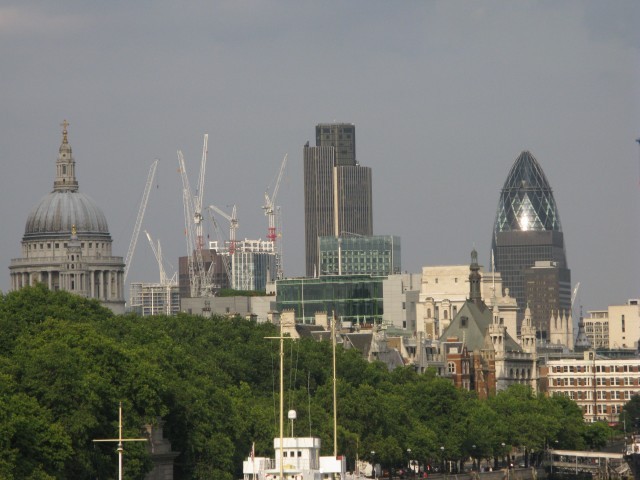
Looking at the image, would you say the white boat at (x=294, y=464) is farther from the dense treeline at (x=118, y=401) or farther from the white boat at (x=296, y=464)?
the dense treeline at (x=118, y=401)

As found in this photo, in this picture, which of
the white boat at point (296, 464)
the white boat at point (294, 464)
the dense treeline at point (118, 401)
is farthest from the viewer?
the white boat at point (296, 464)

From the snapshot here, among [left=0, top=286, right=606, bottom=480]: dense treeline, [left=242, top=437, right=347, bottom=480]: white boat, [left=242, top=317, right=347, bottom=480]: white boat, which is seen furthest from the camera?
[left=242, top=437, right=347, bottom=480]: white boat

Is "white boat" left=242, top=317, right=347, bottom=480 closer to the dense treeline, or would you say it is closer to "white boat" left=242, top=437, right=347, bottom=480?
"white boat" left=242, top=437, right=347, bottom=480

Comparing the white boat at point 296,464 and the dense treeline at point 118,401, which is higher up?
the dense treeline at point 118,401

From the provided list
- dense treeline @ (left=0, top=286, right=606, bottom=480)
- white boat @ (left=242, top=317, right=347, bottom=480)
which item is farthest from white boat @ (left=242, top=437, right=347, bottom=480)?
dense treeline @ (left=0, top=286, right=606, bottom=480)

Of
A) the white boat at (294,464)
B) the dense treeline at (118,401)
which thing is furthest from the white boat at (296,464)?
Answer: the dense treeline at (118,401)

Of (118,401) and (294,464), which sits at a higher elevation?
(118,401)

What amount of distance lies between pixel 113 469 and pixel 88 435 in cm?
288

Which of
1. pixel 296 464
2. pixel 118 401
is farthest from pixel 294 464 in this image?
pixel 118 401

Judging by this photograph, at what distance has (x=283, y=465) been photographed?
454 ft

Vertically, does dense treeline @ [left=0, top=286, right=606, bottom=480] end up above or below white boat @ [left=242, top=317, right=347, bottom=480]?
above

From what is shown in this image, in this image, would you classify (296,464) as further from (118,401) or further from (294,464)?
(118,401)

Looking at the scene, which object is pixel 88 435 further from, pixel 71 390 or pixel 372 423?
pixel 372 423

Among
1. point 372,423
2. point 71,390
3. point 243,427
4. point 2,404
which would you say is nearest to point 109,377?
point 71,390
